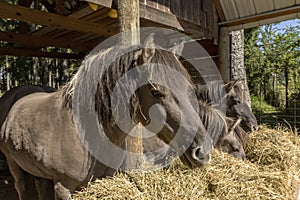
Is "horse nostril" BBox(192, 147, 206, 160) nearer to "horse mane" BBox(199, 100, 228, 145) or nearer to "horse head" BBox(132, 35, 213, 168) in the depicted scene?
"horse head" BBox(132, 35, 213, 168)

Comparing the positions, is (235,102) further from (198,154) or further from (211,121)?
(198,154)

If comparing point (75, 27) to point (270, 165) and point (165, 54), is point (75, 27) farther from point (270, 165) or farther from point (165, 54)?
point (270, 165)

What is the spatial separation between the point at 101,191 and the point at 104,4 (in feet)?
4.55

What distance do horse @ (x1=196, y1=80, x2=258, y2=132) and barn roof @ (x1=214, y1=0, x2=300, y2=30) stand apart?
98 cm

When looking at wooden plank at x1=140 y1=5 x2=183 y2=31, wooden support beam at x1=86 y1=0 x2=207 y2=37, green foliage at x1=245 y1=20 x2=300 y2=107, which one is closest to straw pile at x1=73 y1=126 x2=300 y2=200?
wooden support beam at x1=86 y1=0 x2=207 y2=37

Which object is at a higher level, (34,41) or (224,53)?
(34,41)

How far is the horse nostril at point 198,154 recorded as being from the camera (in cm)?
138

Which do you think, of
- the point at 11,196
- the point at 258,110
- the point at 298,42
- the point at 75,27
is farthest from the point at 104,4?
the point at 298,42

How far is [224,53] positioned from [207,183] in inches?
95.6

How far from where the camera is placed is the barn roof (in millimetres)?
3014

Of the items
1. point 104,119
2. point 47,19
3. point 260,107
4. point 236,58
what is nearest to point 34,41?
point 47,19

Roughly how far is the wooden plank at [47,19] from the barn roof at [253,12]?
145 cm

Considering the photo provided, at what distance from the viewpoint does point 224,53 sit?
364 cm

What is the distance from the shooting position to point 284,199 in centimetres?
151
